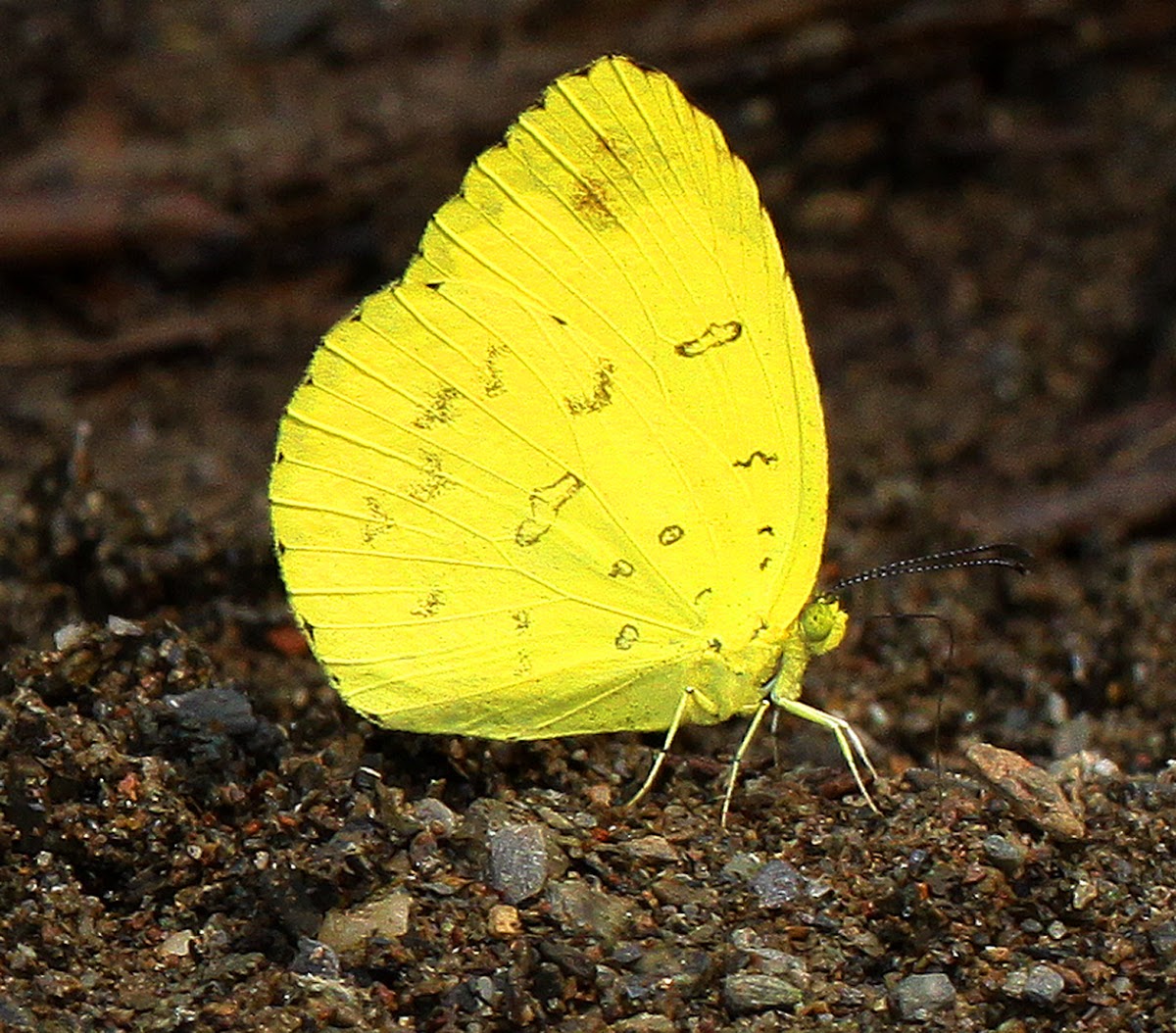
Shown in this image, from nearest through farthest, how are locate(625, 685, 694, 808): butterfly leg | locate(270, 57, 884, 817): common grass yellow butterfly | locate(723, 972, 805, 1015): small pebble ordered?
locate(723, 972, 805, 1015): small pebble < locate(270, 57, 884, 817): common grass yellow butterfly < locate(625, 685, 694, 808): butterfly leg

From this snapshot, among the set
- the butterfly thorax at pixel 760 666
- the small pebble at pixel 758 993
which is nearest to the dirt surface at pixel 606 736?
the small pebble at pixel 758 993

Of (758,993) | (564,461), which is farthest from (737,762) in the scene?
(564,461)

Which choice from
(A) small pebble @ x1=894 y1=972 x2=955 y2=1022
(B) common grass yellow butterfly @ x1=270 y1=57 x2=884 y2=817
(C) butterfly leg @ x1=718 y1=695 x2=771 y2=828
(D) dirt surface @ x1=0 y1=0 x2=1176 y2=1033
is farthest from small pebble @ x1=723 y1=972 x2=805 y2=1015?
(B) common grass yellow butterfly @ x1=270 y1=57 x2=884 y2=817

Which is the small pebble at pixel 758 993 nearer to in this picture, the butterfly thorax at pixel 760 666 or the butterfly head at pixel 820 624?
the butterfly thorax at pixel 760 666

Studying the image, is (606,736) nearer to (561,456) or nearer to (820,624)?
(820,624)

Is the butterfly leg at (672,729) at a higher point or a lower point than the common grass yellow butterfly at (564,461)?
lower

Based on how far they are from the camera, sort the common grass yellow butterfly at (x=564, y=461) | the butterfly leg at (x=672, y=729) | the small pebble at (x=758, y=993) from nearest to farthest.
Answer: the small pebble at (x=758, y=993)
the common grass yellow butterfly at (x=564, y=461)
the butterfly leg at (x=672, y=729)

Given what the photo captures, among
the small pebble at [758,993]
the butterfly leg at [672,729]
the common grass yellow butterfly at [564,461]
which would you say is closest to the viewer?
the small pebble at [758,993]

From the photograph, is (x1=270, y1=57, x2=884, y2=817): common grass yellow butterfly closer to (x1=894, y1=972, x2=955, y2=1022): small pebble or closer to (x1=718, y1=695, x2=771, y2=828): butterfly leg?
(x1=718, y1=695, x2=771, y2=828): butterfly leg
